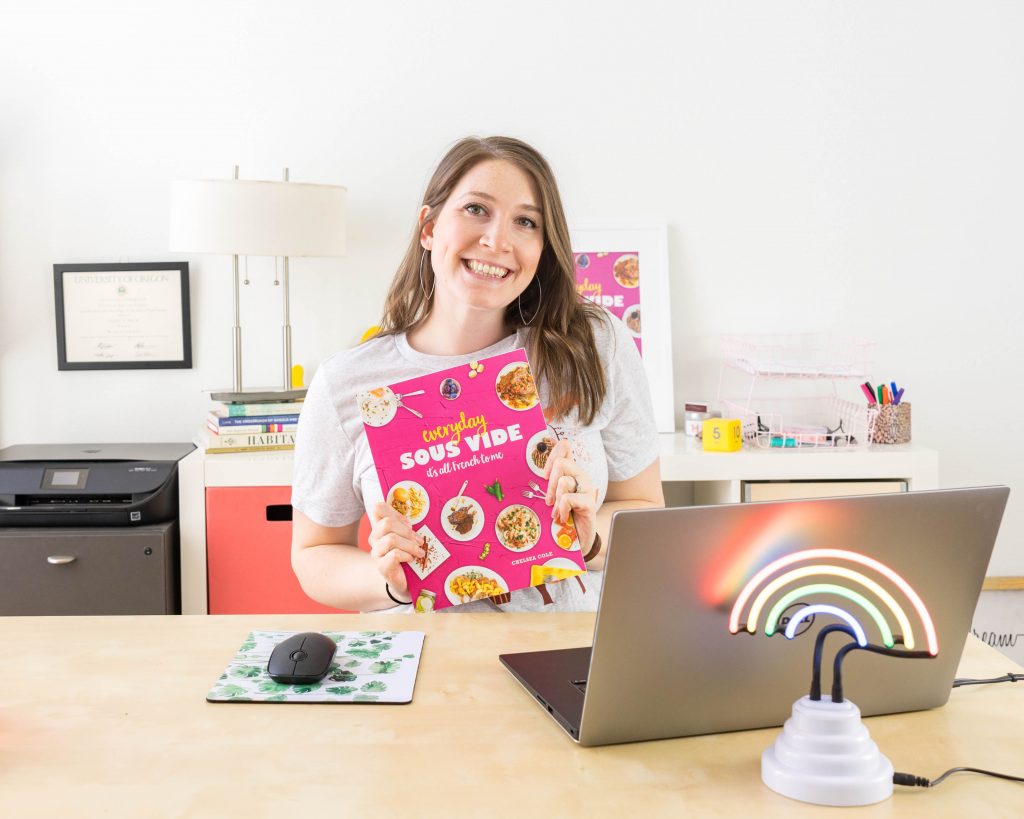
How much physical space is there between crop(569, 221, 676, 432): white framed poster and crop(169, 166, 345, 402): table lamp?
2.50 ft

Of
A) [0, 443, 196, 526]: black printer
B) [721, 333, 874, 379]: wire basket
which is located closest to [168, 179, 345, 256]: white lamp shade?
[0, 443, 196, 526]: black printer

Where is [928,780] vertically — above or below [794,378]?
below

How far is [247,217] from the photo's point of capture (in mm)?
2615

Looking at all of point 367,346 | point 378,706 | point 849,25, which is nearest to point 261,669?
point 378,706

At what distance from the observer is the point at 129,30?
296 cm

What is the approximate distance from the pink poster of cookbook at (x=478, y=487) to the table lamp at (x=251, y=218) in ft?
4.73

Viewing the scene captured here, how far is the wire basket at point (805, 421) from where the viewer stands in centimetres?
274

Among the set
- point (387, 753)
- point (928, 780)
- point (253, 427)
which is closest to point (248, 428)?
point (253, 427)

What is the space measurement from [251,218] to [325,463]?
46.6 inches

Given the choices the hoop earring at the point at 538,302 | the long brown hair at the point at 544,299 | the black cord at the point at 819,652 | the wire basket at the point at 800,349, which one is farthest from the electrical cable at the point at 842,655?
the wire basket at the point at 800,349

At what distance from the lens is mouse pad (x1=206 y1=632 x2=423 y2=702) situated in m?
1.11

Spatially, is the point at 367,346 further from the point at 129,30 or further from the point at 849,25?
the point at 849,25

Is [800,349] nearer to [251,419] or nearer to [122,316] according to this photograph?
[251,419]

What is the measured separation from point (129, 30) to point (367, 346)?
1.82 metres
